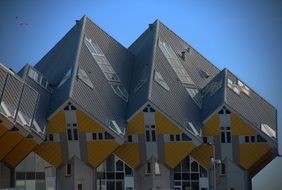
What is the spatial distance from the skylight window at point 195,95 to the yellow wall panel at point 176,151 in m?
7.12

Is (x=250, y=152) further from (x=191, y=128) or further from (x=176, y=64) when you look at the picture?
(x=176, y=64)

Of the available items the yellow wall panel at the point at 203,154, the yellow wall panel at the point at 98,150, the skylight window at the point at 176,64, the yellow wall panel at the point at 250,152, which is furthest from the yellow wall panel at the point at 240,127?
the yellow wall panel at the point at 98,150

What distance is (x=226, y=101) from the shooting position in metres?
78.5

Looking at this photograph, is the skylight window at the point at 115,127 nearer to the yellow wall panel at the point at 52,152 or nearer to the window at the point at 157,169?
the window at the point at 157,169

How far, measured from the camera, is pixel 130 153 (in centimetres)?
7850

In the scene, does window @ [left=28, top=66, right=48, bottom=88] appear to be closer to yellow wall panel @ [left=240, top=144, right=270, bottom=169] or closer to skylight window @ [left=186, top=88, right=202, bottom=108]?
skylight window @ [left=186, top=88, right=202, bottom=108]

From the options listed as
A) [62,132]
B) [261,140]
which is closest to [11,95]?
[62,132]

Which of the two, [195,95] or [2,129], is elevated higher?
[195,95]

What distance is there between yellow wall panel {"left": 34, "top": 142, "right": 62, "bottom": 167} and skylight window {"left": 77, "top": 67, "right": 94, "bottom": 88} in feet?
24.1

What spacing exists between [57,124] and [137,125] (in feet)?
28.5

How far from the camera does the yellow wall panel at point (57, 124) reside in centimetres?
7625

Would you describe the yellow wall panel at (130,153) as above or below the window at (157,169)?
above

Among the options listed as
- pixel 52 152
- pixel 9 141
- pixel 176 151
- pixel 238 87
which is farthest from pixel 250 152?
pixel 9 141

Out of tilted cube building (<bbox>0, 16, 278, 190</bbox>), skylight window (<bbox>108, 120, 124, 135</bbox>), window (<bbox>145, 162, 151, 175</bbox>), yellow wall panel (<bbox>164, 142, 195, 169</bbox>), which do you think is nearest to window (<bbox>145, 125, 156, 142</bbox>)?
tilted cube building (<bbox>0, 16, 278, 190</bbox>)
